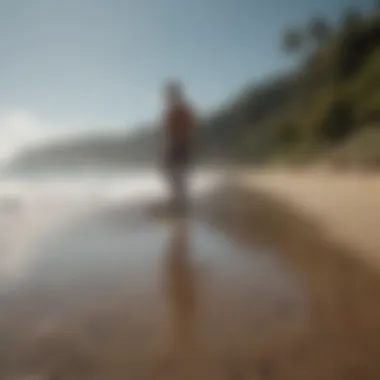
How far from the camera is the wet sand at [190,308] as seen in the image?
2.68ft

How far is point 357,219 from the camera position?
1.68 m

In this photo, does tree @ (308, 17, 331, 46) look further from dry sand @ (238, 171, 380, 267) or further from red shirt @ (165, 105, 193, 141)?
dry sand @ (238, 171, 380, 267)

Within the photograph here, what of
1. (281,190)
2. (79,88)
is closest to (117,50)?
(79,88)

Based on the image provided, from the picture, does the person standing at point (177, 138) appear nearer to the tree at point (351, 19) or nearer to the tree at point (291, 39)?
the tree at point (291, 39)

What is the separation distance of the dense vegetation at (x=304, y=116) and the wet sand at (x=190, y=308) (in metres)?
0.34

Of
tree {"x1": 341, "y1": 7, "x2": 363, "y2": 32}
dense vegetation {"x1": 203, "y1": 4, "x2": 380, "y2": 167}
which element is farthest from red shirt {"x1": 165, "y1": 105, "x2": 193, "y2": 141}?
tree {"x1": 341, "y1": 7, "x2": 363, "y2": 32}

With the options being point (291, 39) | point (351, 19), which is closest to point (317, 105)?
Answer: point (351, 19)

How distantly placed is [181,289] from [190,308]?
0.12 m

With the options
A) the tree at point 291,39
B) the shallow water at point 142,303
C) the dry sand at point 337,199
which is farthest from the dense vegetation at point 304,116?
the shallow water at point 142,303

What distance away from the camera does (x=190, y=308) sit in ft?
3.36

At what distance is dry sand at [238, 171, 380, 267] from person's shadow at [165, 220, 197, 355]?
556 mm

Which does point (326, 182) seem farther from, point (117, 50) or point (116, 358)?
point (116, 358)

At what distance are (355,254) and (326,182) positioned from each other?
52.2 inches

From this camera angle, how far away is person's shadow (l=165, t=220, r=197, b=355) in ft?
2.95
